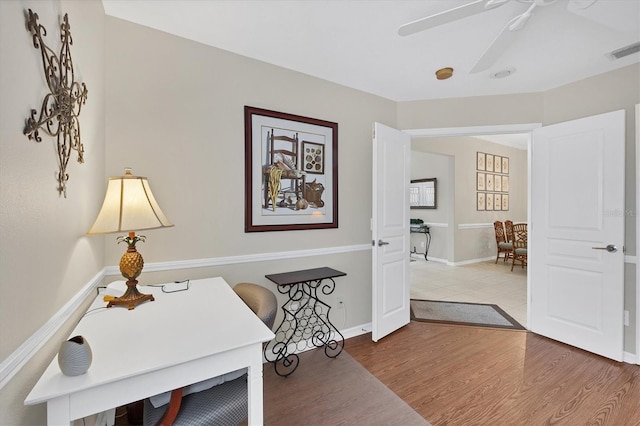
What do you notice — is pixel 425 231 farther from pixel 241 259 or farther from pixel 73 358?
pixel 73 358

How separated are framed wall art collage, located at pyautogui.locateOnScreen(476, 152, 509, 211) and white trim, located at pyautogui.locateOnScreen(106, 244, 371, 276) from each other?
4778 mm

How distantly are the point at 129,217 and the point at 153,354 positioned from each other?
0.71m

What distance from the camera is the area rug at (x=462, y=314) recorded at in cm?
325

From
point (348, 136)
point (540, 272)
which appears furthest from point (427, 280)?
point (348, 136)

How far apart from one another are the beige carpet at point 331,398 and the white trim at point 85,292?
2.94ft

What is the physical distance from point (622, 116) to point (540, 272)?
1.52 meters

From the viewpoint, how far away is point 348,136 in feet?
9.62

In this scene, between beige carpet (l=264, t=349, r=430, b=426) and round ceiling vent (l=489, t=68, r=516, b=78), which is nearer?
beige carpet (l=264, t=349, r=430, b=426)

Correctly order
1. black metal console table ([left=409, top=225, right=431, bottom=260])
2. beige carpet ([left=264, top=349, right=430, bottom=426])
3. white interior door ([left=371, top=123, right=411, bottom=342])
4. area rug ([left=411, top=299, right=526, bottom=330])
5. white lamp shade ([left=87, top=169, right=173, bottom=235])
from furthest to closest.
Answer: black metal console table ([left=409, top=225, right=431, bottom=260]) < area rug ([left=411, top=299, right=526, bottom=330]) < white interior door ([left=371, top=123, right=411, bottom=342]) < beige carpet ([left=264, top=349, right=430, bottom=426]) < white lamp shade ([left=87, top=169, right=173, bottom=235])

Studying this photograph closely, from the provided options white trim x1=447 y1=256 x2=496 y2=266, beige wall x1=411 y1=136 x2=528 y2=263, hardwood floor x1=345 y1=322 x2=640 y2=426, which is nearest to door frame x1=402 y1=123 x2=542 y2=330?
hardwood floor x1=345 y1=322 x2=640 y2=426

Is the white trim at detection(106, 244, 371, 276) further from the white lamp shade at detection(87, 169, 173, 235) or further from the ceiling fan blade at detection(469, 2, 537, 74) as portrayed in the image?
the ceiling fan blade at detection(469, 2, 537, 74)

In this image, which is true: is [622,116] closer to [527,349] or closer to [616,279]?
[616,279]

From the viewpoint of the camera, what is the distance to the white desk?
0.83m

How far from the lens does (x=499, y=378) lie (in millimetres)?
2221
